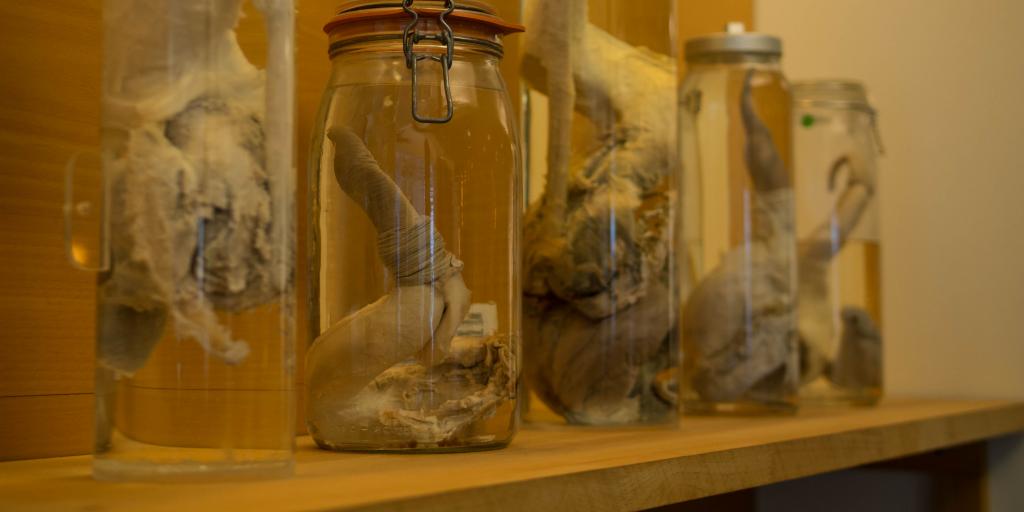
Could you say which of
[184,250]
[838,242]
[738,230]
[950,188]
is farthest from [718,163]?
[184,250]

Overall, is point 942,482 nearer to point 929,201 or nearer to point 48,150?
point 929,201

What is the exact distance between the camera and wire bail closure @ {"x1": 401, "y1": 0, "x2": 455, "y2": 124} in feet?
1.89

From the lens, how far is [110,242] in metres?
0.48

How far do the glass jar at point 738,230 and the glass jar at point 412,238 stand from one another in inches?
12.1

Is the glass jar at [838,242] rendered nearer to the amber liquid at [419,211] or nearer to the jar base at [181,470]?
the amber liquid at [419,211]

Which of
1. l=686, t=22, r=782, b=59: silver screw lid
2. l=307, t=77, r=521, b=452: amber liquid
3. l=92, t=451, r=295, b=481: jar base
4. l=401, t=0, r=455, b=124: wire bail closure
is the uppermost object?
l=686, t=22, r=782, b=59: silver screw lid

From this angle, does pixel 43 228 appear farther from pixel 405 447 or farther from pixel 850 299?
pixel 850 299

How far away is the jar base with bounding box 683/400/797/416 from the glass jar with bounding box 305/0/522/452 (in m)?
0.30

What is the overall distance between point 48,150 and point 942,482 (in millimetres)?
845

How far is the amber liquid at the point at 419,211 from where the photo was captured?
59 centimetres

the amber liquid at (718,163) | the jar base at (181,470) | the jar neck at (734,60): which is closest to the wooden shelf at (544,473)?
the jar base at (181,470)

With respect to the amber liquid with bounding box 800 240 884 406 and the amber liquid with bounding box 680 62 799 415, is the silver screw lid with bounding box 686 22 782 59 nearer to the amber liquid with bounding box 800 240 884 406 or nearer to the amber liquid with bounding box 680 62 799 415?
the amber liquid with bounding box 680 62 799 415

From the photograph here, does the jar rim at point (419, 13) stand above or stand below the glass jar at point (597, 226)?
above

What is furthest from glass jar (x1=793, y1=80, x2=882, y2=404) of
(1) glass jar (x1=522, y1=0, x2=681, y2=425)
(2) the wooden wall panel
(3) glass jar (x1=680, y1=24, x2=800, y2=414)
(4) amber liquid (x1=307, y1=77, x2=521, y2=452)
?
(2) the wooden wall panel
